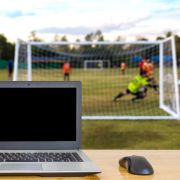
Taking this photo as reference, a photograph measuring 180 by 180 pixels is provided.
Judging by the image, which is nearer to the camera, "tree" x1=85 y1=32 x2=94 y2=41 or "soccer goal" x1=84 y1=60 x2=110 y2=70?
"soccer goal" x1=84 y1=60 x2=110 y2=70

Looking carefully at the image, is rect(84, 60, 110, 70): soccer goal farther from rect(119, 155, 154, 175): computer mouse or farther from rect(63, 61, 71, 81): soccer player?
rect(119, 155, 154, 175): computer mouse

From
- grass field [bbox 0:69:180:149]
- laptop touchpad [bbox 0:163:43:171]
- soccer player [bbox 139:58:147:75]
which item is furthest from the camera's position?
soccer player [bbox 139:58:147:75]

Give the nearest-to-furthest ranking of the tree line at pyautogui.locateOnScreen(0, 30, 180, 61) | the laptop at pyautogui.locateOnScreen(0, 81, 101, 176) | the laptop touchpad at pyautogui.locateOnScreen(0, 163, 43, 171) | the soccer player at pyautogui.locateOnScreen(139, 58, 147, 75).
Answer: the laptop touchpad at pyautogui.locateOnScreen(0, 163, 43, 171) → the laptop at pyautogui.locateOnScreen(0, 81, 101, 176) → the tree line at pyautogui.locateOnScreen(0, 30, 180, 61) → the soccer player at pyautogui.locateOnScreen(139, 58, 147, 75)

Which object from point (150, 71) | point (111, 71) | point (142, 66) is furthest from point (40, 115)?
point (111, 71)

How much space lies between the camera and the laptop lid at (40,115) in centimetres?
105

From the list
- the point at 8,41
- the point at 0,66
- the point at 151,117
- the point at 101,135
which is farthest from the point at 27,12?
the point at 101,135

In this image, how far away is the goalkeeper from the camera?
706 centimetres

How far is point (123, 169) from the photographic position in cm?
100

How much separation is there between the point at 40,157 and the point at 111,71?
6885 mm

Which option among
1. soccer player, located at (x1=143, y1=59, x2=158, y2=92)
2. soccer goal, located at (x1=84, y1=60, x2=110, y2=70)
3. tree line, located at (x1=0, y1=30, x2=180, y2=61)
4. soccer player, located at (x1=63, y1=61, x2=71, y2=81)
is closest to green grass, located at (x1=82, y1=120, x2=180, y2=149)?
tree line, located at (x1=0, y1=30, x2=180, y2=61)

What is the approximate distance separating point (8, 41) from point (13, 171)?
5.45 m

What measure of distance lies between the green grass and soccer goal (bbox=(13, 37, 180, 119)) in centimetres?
71

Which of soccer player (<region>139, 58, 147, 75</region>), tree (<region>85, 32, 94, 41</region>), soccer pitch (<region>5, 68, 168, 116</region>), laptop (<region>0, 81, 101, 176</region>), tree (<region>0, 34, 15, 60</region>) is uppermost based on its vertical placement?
tree (<region>85, 32, 94, 41</region>)

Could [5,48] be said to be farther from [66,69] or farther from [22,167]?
[22,167]
